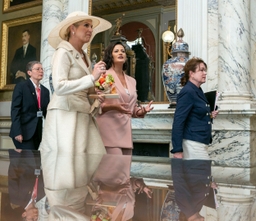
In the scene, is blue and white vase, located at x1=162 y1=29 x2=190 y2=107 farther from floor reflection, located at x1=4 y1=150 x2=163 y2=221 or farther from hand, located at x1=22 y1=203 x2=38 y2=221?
hand, located at x1=22 y1=203 x2=38 y2=221

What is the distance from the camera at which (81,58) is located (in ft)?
9.96

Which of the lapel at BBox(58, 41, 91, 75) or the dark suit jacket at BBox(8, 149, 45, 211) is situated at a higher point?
the lapel at BBox(58, 41, 91, 75)

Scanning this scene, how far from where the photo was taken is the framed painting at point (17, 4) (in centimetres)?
935

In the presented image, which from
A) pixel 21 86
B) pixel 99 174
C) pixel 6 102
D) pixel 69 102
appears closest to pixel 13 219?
pixel 99 174

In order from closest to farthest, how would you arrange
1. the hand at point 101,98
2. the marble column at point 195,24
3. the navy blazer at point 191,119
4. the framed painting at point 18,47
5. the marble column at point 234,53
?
the hand at point 101,98, the navy blazer at point 191,119, the marble column at point 234,53, the marble column at point 195,24, the framed painting at point 18,47

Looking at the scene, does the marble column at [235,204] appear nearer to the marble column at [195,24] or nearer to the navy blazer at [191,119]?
the navy blazer at [191,119]

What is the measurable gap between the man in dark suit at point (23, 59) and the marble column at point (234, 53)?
5.00m

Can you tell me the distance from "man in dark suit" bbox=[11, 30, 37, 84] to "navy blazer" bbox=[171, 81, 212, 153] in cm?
631

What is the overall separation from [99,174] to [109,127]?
1.63 m

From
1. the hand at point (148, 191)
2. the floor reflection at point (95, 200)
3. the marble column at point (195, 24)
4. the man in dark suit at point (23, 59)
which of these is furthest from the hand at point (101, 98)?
the man in dark suit at point (23, 59)

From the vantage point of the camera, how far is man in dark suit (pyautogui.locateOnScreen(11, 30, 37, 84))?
933 centimetres

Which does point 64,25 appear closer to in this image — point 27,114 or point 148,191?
point 148,191

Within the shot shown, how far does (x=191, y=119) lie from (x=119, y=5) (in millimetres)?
4058

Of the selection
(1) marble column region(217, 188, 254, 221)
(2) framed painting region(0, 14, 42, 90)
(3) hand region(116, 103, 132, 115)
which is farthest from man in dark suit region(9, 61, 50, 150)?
(2) framed painting region(0, 14, 42, 90)
